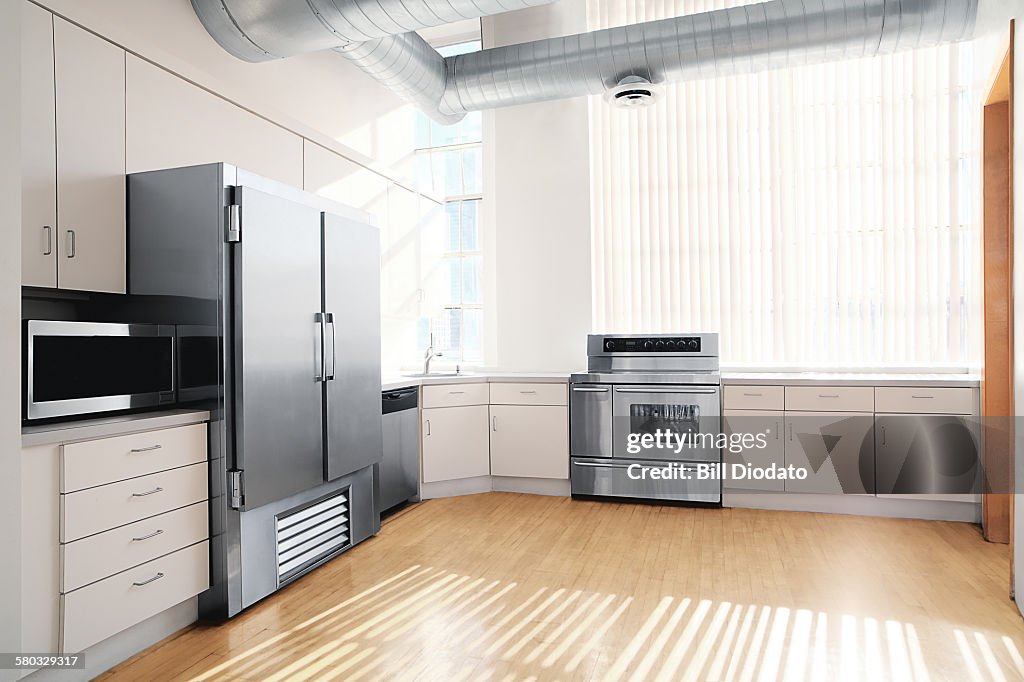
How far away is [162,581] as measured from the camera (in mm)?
2379

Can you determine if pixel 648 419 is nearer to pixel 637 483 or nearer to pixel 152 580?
pixel 637 483

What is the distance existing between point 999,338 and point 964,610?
159cm

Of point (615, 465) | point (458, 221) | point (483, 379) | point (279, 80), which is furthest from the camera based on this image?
point (458, 221)

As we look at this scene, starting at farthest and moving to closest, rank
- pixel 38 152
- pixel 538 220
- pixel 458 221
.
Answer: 1. pixel 458 221
2. pixel 538 220
3. pixel 38 152

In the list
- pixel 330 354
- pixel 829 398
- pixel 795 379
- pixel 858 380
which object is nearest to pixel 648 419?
pixel 795 379

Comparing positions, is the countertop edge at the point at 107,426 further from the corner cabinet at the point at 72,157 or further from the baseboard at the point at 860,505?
the baseboard at the point at 860,505

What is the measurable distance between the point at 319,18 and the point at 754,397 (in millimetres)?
3346

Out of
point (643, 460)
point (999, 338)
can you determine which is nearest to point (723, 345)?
point (643, 460)

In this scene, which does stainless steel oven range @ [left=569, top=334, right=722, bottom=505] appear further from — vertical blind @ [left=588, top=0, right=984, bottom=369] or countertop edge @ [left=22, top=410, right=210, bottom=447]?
countertop edge @ [left=22, top=410, right=210, bottom=447]

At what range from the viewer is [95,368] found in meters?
2.30

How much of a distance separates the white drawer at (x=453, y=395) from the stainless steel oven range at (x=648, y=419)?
66 cm

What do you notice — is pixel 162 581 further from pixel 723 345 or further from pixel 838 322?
pixel 838 322

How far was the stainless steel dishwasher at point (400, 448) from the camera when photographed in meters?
4.00

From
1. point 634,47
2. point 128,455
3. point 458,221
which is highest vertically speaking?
point 634,47
